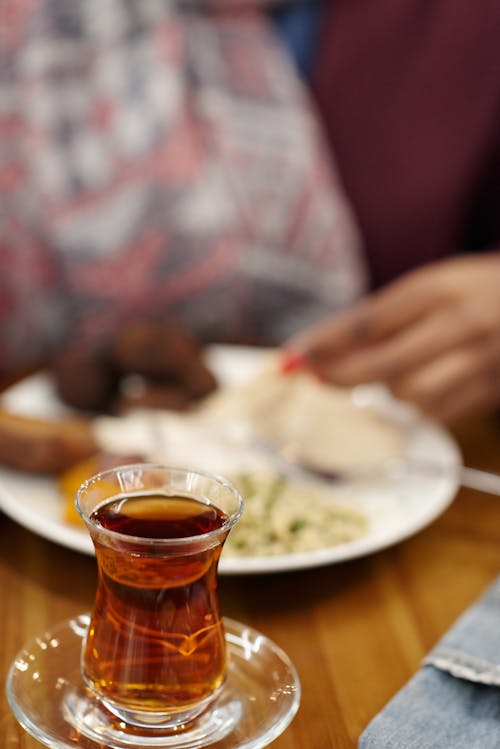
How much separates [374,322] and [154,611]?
76 cm

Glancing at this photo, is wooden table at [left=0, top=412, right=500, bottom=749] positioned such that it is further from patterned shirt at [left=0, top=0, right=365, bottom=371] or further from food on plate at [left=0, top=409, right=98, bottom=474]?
patterned shirt at [left=0, top=0, right=365, bottom=371]

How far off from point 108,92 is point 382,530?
1.29m

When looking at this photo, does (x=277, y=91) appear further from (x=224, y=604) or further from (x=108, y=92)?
(x=224, y=604)

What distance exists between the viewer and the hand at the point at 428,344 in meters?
1.26

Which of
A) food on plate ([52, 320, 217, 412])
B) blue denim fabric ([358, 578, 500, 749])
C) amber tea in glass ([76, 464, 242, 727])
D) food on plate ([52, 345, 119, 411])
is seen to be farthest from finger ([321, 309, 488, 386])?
amber tea in glass ([76, 464, 242, 727])

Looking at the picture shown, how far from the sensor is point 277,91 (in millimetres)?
1921

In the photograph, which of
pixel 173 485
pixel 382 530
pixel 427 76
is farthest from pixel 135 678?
pixel 427 76

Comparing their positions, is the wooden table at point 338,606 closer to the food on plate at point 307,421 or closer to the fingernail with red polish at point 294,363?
the food on plate at point 307,421

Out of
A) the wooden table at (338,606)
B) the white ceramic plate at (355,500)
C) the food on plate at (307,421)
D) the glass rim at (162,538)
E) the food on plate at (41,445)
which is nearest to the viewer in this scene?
the glass rim at (162,538)

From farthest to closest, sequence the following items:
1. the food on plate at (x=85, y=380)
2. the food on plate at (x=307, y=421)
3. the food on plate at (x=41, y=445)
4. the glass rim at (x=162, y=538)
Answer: the food on plate at (x=85, y=380) < the food on plate at (x=307, y=421) < the food on plate at (x=41, y=445) < the glass rim at (x=162, y=538)

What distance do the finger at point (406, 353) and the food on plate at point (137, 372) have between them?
20cm

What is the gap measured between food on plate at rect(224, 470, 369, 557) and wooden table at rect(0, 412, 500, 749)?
34 millimetres

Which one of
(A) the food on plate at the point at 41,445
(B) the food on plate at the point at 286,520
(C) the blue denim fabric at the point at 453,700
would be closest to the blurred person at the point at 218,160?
(A) the food on plate at the point at 41,445

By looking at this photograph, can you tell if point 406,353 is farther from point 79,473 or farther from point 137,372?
point 79,473
